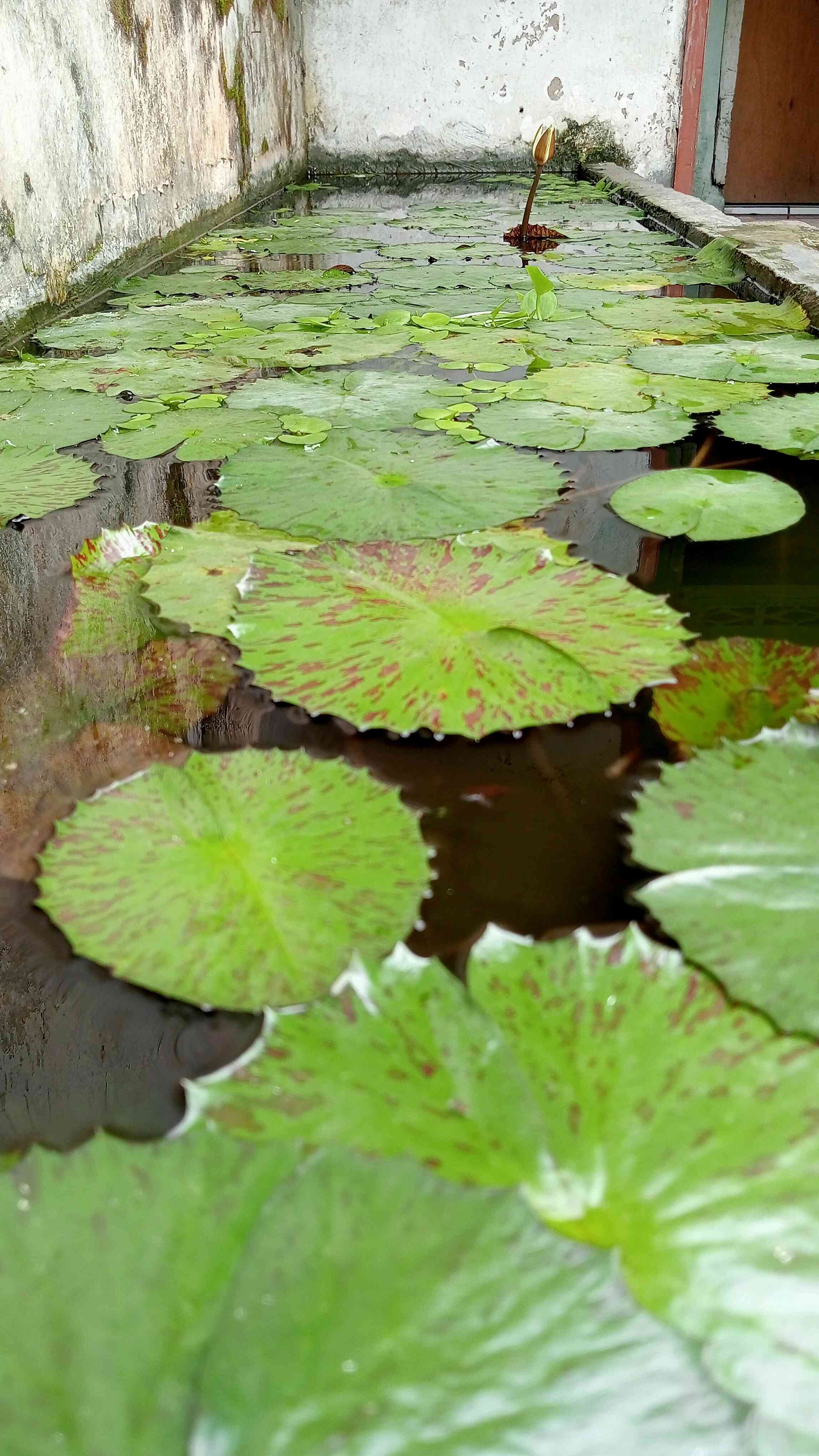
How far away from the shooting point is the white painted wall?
498cm

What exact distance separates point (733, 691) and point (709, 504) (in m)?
0.41

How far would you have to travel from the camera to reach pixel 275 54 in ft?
15.0

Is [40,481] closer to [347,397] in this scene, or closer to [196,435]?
[196,435]

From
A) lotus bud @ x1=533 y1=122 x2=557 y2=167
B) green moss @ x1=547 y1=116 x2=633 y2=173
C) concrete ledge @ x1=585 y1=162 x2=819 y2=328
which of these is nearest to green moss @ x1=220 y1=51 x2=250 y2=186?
lotus bud @ x1=533 y1=122 x2=557 y2=167

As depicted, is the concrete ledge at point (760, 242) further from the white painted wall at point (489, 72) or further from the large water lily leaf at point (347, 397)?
the white painted wall at point (489, 72)

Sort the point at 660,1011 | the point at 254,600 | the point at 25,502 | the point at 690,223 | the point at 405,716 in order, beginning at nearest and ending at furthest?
1. the point at 660,1011
2. the point at 405,716
3. the point at 254,600
4. the point at 25,502
5. the point at 690,223

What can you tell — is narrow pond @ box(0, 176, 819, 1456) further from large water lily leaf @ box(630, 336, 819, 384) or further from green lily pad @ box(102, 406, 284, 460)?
large water lily leaf @ box(630, 336, 819, 384)

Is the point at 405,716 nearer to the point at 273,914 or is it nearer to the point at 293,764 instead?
the point at 293,764

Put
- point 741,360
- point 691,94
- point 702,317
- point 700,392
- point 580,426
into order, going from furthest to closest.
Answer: point 691,94 → point 702,317 → point 741,360 → point 700,392 → point 580,426

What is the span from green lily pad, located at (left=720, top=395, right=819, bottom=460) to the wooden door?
16.5 ft

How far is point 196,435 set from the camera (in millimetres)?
1412

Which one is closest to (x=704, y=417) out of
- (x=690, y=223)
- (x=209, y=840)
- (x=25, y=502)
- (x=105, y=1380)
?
(x=25, y=502)

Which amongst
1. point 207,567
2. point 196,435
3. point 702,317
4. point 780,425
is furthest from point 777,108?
point 207,567

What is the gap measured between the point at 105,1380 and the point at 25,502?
1092 mm
